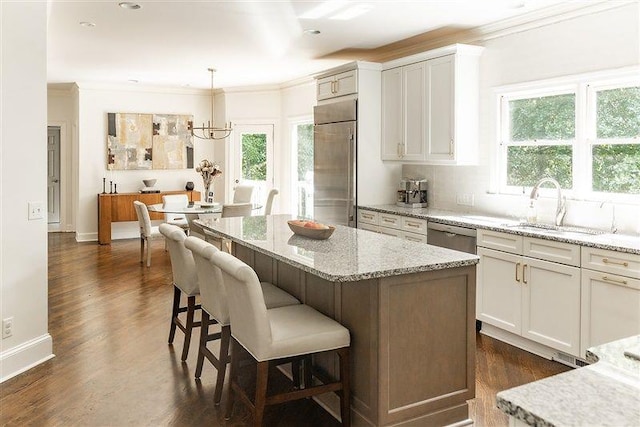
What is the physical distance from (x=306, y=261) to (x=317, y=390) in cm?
64

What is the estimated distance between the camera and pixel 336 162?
6.12 m

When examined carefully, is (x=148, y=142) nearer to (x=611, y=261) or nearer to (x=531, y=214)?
(x=531, y=214)

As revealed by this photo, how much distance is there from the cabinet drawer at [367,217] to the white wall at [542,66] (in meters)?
0.68

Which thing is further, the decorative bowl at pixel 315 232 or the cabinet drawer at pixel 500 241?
the cabinet drawer at pixel 500 241

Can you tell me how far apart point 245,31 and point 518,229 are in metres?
3.28

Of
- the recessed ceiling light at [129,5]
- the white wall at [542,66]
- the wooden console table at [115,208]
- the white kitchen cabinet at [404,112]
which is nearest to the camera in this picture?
the white wall at [542,66]

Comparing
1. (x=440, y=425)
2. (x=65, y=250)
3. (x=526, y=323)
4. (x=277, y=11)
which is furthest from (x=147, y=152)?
(x=440, y=425)

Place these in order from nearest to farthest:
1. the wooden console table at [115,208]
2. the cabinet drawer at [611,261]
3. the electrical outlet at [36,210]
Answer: the cabinet drawer at [611,261] < the electrical outlet at [36,210] < the wooden console table at [115,208]

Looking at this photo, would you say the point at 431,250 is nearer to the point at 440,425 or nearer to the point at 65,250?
the point at 440,425

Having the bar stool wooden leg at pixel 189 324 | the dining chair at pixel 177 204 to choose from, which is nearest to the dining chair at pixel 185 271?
the bar stool wooden leg at pixel 189 324

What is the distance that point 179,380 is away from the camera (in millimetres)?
3426

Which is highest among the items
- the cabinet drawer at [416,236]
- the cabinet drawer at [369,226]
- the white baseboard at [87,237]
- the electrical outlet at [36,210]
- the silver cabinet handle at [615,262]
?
the electrical outlet at [36,210]

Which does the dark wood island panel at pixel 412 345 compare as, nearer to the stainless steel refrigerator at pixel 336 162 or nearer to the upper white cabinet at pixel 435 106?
the upper white cabinet at pixel 435 106

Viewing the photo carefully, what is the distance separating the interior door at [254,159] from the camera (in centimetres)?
945
